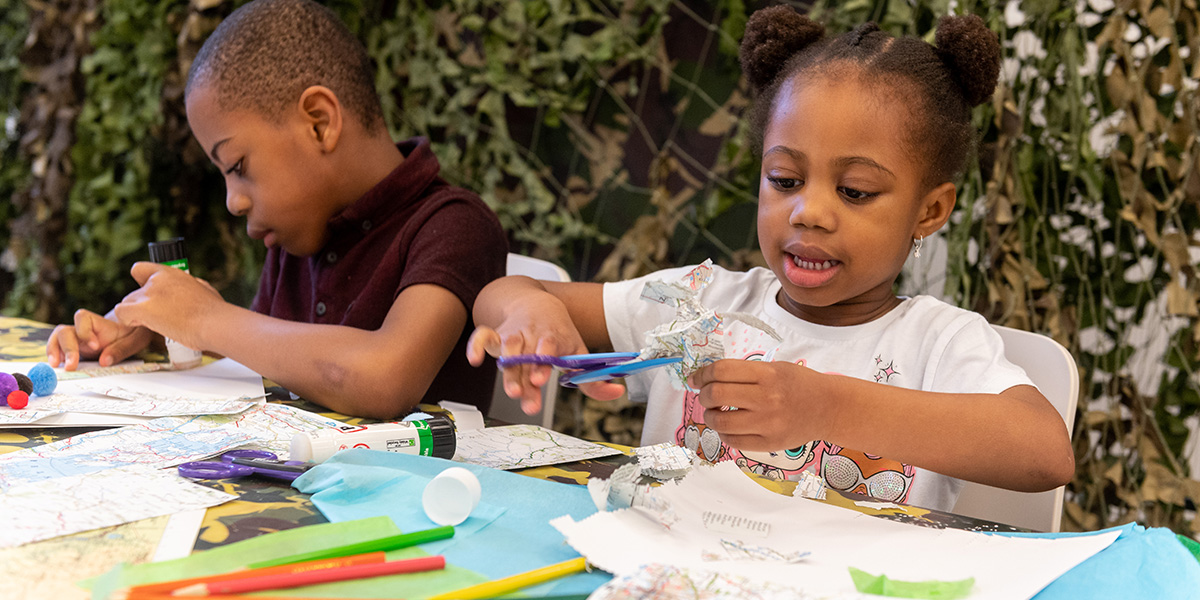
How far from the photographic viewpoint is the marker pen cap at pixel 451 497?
1.88 feet

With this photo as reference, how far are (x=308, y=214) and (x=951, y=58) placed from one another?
80cm

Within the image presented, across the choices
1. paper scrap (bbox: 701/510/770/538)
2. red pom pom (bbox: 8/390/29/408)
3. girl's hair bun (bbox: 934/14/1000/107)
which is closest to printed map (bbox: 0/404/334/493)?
red pom pom (bbox: 8/390/29/408)

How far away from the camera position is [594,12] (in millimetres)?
1761

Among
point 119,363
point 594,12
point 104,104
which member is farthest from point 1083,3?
Result: point 104,104

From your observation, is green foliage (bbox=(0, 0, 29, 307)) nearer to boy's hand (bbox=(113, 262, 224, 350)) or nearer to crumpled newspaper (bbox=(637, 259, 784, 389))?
boy's hand (bbox=(113, 262, 224, 350))

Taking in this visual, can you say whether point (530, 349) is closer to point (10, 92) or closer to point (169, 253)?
point (169, 253)

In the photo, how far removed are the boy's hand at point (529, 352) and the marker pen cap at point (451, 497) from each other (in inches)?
3.1

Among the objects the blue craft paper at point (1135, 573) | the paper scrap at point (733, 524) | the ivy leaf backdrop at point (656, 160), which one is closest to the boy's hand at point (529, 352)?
the paper scrap at point (733, 524)

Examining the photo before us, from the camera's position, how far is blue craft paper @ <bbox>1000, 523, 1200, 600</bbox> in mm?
516

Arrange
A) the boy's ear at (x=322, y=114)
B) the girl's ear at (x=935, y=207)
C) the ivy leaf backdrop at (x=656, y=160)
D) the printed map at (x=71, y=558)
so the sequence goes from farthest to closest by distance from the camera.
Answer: the ivy leaf backdrop at (x=656, y=160)
the boy's ear at (x=322, y=114)
the girl's ear at (x=935, y=207)
the printed map at (x=71, y=558)

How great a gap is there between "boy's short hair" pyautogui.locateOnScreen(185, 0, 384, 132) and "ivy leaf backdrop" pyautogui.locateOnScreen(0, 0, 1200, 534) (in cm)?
64

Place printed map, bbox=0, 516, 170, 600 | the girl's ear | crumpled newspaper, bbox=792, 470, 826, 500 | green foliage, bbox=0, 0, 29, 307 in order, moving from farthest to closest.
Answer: green foliage, bbox=0, 0, 29, 307 → the girl's ear → crumpled newspaper, bbox=792, 470, 826, 500 → printed map, bbox=0, 516, 170, 600

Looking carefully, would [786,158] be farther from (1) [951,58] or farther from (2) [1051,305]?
(2) [1051,305]

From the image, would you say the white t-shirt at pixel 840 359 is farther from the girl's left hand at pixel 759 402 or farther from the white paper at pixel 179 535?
the white paper at pixel 179 535
